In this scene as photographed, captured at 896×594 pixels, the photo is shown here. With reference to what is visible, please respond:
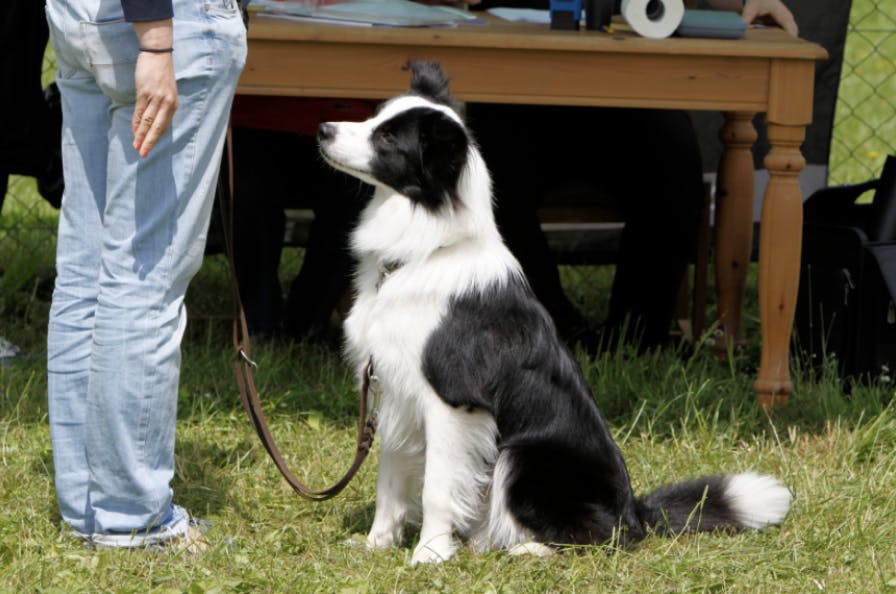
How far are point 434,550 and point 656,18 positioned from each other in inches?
60.3

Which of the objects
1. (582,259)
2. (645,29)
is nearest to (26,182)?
(582,259)

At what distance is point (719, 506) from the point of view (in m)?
2.64

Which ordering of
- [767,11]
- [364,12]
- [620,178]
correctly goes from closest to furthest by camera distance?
[364,12], [767,11], [620,178]

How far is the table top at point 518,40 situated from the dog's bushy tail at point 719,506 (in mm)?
1106

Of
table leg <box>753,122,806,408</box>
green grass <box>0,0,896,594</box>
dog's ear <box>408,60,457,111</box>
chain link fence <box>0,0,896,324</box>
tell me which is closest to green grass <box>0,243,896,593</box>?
green grass <box>0,0,896,594</box>

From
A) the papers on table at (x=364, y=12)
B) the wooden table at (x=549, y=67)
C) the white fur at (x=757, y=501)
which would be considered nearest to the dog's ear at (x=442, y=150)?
the wooden table at (x=549, y=67)

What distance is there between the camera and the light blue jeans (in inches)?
85.6

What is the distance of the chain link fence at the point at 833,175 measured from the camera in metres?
4.62

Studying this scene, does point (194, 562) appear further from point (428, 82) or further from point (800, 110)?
point (800, 110)

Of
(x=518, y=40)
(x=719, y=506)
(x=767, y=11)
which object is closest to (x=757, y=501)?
(x=719, y=506)

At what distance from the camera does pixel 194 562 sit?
7.87ft

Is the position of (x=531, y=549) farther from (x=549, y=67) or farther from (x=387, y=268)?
(x=549, y=67)

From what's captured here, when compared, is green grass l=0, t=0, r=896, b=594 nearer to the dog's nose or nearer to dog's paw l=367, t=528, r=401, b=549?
dog's paw l=367, t=528, r=401, b=549

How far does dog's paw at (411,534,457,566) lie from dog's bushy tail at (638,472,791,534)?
44 cm
